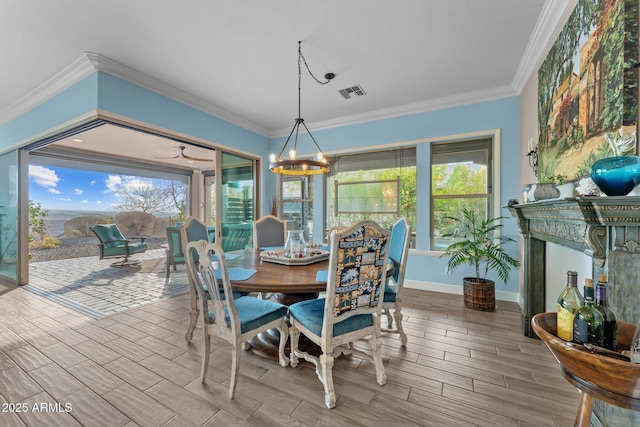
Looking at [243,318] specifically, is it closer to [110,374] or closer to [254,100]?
[110,374]

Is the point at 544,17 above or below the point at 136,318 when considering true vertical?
above

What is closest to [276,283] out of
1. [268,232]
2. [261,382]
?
[261,382]

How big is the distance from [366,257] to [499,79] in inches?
123

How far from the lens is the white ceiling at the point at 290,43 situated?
2.09 m

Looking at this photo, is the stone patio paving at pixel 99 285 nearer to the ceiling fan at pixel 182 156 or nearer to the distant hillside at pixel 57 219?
the distant hillside at pixel 57 219

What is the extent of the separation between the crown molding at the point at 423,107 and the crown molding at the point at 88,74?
1746 mm

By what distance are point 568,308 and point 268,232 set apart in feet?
10.3

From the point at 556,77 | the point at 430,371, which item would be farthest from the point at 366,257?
the point at 556,77

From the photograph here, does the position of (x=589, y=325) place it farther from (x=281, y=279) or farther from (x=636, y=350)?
(x=281, y=279)

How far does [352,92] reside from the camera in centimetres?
357

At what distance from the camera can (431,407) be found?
1592mm

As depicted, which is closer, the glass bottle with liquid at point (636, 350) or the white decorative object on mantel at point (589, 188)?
the glass bottle with liquid at point (636, 350)

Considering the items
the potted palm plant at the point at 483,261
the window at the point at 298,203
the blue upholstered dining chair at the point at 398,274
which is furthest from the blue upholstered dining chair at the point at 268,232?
the potted palm plant at the point at 483,261

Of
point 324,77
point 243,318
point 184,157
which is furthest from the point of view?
point 184,157
